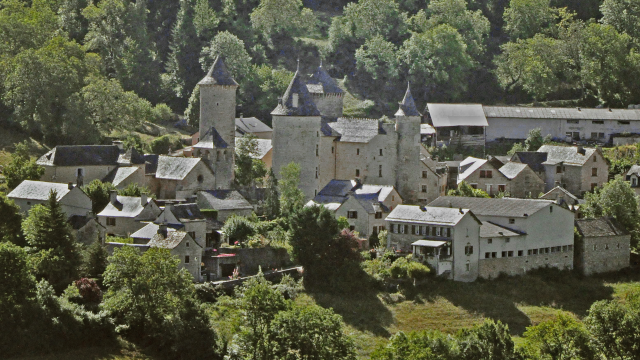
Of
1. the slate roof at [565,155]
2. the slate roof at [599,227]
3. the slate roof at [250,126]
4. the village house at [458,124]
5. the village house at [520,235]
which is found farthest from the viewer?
the village house at [458,124]

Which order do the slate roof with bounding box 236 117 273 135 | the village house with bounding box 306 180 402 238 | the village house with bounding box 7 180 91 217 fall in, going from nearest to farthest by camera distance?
the village house with bounding box 7 180 91 217
the village house with bounding box 306 180 402 238
the slate roof with bounding box 236 117 273 135

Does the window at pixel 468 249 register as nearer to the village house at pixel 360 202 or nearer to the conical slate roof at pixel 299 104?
the village house at pixel 360 202

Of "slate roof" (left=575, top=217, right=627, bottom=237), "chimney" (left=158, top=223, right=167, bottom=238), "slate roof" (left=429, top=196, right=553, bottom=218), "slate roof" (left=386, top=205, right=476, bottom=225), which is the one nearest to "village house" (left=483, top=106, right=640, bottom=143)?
"slate roof" (left=575, top=217, right=627, bottom=237)

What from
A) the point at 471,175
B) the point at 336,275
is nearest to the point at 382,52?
the point at 471,175

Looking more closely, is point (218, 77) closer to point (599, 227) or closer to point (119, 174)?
point (119, 174)

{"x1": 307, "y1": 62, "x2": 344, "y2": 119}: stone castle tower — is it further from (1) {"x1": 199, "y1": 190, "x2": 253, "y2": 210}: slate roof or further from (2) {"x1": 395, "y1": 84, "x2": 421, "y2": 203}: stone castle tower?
(1) {"x1": 199, "y1": 190, "x2": 253, "y2": 210}: slate roof

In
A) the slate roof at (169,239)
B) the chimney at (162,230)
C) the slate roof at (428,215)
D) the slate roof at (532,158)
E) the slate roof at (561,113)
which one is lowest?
the slate roof at (169,239)

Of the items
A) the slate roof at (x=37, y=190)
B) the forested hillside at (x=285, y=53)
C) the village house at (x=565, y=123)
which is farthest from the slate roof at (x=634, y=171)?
the slate roof at (x=37, y=190)
